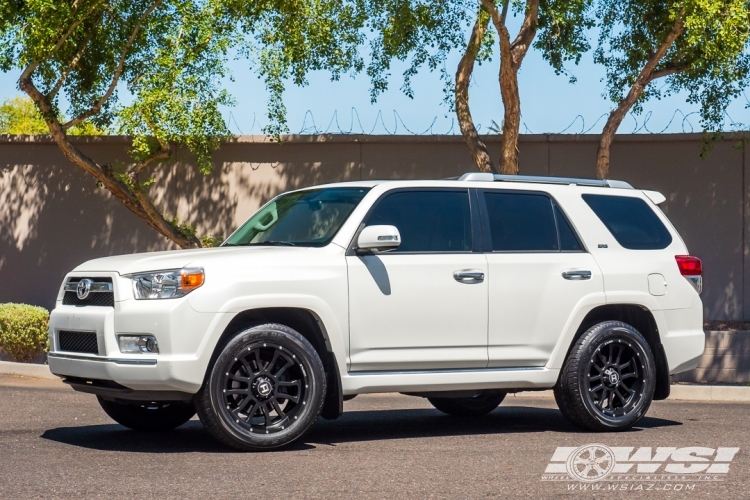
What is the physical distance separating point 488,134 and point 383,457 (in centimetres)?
1015

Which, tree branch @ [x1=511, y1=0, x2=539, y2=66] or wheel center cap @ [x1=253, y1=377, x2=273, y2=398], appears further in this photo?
tree branch @ [x1=511, y1=0, x2=539, y2=66]

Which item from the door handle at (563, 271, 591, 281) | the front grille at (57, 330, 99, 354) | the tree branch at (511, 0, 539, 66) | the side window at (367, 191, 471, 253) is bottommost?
the front grille at (57, 330, 99, 354)

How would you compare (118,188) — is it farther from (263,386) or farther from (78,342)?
(263,386)

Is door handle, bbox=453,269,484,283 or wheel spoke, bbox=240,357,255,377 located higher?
door handle, bbox=453,269,484,283

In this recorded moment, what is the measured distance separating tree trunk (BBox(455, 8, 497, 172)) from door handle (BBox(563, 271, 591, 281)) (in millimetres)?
6799

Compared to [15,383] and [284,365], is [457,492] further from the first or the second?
[15,383]

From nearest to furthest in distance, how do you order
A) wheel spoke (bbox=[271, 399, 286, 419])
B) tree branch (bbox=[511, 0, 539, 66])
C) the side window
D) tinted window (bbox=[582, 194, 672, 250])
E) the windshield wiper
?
wheel spoke (bbox=[271, 399, 286, 419])
the windshield wiper
the side window
tinted window (bbox=[582, 194, 672, 250])
tree branch (bbox=[511, 0, 539, 66])

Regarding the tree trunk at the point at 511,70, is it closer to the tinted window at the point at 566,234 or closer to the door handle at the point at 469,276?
the tinted window at the point at 566,234

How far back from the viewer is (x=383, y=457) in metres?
7.21

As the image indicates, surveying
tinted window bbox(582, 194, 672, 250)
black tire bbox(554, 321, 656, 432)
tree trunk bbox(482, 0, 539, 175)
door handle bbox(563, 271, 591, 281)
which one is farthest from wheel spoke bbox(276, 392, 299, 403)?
tree trunk bbox(482, 0, 539, 175)

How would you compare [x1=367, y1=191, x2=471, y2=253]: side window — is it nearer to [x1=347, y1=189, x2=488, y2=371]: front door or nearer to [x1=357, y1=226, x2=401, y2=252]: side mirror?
[x1=347, y1=189, x2=488, y2=371]: front door

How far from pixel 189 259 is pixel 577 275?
9.95 ft

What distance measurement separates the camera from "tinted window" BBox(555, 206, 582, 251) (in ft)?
28.6

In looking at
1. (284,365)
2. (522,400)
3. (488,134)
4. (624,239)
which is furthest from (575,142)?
(284,365)
